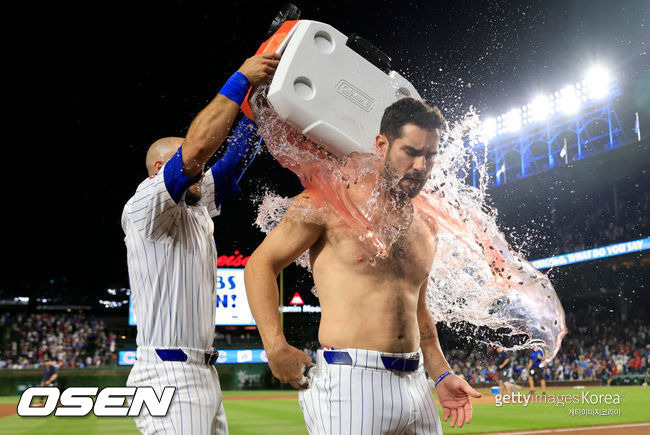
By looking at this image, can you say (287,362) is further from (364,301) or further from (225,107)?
(225,107)

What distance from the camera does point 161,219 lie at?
276cm

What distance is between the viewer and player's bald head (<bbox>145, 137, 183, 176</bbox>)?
10.4ft

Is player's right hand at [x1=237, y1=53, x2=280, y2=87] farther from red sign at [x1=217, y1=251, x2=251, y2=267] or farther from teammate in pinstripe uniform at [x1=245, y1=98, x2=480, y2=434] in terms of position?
red sign at [x1=217, y1=251, x2=251, y2=267]

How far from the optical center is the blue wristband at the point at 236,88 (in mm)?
2424

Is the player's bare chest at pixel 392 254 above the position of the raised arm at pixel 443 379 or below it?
above

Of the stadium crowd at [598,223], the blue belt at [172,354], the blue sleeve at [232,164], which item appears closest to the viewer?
the blue belt at [172,354]

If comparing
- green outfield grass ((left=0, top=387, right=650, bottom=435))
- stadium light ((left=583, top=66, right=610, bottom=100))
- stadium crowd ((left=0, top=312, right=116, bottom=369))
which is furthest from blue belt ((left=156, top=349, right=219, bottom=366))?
stadium crowd ((left=0, top=312, right=116, bottom=369))

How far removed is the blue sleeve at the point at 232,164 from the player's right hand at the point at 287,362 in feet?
4.97

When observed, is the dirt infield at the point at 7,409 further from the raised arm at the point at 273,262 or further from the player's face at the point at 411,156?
the player's face at the point at 411,156

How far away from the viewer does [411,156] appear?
2193 millimetres

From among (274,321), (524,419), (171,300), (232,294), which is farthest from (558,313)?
(232,294)

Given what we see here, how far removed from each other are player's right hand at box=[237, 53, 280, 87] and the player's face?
0.59 metres

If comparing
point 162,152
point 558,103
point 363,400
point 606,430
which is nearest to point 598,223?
point 558,103

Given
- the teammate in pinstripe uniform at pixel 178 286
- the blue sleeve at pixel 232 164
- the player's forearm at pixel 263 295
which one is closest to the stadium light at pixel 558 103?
the blue sleeve at pixel 232 164
